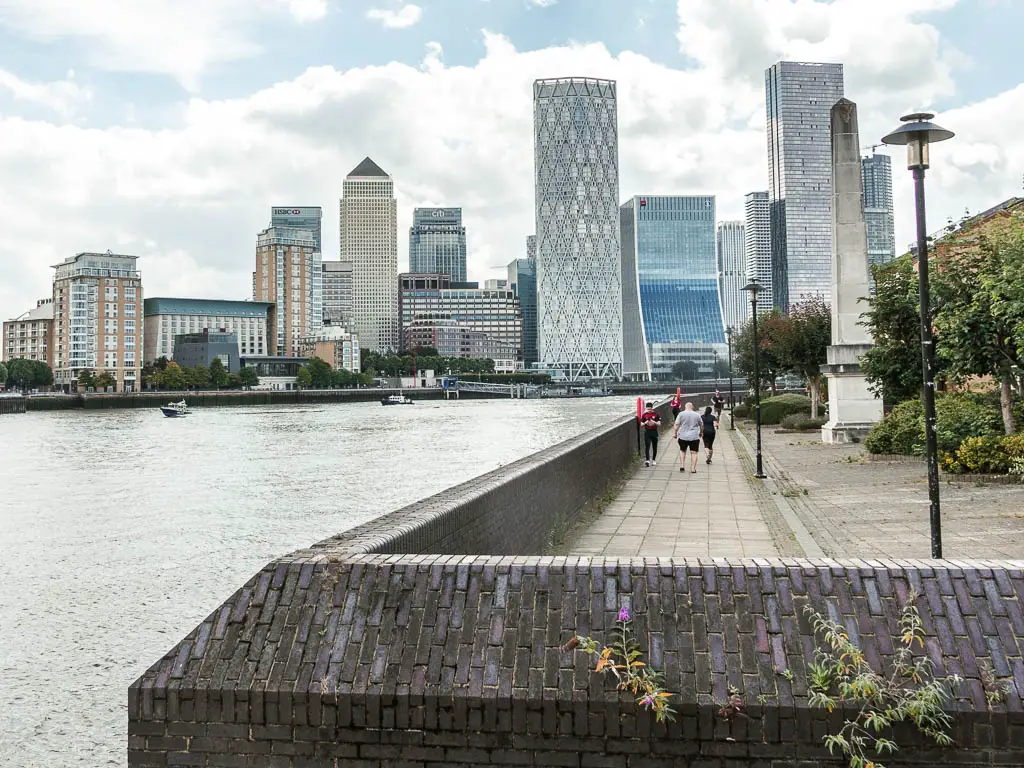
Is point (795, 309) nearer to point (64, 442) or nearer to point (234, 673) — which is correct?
point (64, 442)

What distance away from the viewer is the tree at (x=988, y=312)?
18359 mm

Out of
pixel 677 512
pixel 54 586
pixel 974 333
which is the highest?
pixel 974 333

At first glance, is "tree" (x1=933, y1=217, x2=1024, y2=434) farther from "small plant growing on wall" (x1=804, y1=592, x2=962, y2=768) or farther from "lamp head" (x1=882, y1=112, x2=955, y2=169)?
"small plant growing on wall" (x1=804, y1=592, x2=962, y2=768)

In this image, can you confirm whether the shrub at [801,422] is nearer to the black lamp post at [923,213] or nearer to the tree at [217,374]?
the black lamp post at [923,213]

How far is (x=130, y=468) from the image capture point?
4262 cm

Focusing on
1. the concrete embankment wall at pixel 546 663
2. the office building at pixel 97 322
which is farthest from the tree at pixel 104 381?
the concrete embankment wall at pixel 546 663

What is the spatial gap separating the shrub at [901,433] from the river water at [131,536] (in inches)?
525

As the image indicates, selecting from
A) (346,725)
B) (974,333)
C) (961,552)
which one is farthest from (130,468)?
(346,725)

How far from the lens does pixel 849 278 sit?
31172 millimetres

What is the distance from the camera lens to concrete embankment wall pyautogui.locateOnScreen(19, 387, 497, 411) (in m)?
138

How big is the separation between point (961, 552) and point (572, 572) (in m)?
7.88

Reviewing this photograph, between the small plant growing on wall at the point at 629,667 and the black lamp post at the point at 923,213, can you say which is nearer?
the small plant growing on wall at the point at 629,667

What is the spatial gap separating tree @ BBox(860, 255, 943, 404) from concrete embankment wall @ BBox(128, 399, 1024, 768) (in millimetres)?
23247

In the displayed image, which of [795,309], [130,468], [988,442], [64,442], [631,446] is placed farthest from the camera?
[64,442]
